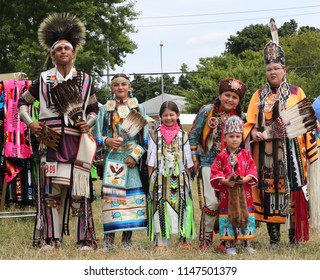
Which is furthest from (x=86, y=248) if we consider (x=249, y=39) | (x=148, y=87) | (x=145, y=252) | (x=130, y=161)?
(x=148, y=87)

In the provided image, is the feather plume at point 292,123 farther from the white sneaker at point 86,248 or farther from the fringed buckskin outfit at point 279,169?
the white sneaker at point 86,248

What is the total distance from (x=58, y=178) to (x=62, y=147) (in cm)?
25

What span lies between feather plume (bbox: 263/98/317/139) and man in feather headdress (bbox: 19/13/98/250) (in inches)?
58.4

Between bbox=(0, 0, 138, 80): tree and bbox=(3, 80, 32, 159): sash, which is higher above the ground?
bbox=(0, 0, 138, 80): tree

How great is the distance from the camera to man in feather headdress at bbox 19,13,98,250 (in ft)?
16.0

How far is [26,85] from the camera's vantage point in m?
6.68

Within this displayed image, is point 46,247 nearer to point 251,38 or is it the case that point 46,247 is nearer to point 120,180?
point 120,180

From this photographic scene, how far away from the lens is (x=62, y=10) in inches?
626

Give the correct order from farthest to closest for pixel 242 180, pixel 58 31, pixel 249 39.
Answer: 1. pixel 249 39
2. pixel 58 31
3. pixel 242 180

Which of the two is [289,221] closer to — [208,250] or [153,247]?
[208,250]

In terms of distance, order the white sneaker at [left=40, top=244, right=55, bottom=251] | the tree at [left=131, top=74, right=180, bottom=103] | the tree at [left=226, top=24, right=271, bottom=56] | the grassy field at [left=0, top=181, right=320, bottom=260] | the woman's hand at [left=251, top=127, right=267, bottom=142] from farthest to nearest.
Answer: the tree at [left=131, top=74, right=180, bottom=103] → the tree at [left=226, top=24, right=271, bottom=56] → the woman's hand at [left=251, top=127, right=267, bottom=142] → the white sneaker at [left=40, top=244, right=55, bottom=251] → the grassy field at [left=0, top=181, right=320, bottom=260]

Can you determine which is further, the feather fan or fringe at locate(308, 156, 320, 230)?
fringe at locate(308, 156, 320, 230)

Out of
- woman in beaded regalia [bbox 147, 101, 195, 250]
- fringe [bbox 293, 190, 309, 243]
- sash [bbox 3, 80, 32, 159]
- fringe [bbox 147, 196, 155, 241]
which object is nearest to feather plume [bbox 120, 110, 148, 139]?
woman in beaded regalia [bbox 147, 101, 195, 250]

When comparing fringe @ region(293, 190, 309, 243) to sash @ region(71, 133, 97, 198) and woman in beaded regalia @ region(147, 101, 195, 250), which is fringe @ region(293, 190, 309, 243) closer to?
woman in beaded regalia @ region(147, 101, 195, 250)
